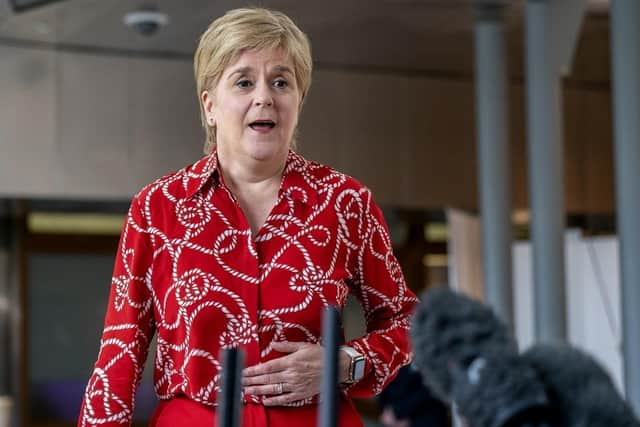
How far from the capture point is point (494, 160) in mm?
8070

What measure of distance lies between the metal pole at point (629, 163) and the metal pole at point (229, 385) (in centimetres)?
545

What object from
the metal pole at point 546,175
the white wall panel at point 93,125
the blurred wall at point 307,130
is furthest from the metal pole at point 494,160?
the white wall panel at point 93,125

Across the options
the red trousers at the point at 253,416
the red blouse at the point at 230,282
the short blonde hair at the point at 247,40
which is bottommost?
the red trousers at the point at 253,416

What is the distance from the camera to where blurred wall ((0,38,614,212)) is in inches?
335

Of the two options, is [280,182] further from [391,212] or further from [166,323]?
[391,212]

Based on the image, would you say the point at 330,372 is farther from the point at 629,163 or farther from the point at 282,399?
the point at 629,163

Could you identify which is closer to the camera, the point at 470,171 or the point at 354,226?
the point at 354,226

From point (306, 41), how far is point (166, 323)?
1.32 feet

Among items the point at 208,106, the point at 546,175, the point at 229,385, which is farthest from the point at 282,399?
the point at 546,175

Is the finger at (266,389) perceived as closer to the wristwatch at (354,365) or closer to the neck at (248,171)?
the wristwatch at (354,365)

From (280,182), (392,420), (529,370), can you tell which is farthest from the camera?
(392,420)

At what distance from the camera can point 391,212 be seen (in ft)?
32.4

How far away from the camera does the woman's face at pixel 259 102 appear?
4.59 feet

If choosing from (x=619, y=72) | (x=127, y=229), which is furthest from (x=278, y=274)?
(x=619, y=72)
